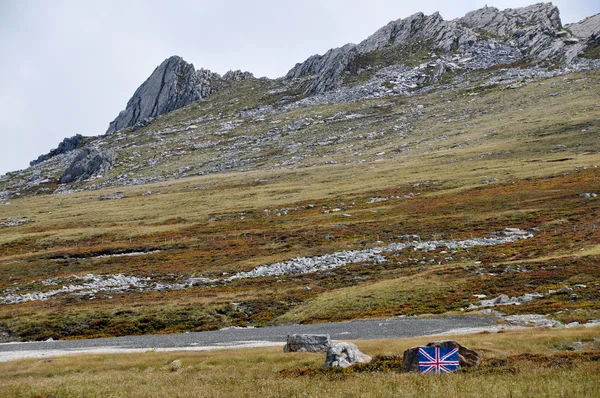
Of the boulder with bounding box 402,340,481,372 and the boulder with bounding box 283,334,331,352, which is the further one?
the boulder with bounding box 283,334,331,352

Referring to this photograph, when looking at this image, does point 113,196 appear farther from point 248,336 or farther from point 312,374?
point 312,374

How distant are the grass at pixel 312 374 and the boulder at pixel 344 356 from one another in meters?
0.96

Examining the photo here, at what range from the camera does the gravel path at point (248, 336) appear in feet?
120

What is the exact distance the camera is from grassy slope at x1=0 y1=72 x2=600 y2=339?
4966 cm

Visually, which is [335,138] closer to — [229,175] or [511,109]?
[229,175]

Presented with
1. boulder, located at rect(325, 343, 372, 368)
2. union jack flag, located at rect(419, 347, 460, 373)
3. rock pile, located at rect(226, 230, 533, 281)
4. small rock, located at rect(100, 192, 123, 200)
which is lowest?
rock pile, located at rect(226, 230, 533, 281)

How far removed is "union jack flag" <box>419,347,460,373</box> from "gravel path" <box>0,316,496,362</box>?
16448mm

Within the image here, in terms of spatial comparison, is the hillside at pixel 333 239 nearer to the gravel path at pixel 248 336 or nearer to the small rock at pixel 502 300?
the small rock at pixel 502 300

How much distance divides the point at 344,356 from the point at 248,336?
19363mm

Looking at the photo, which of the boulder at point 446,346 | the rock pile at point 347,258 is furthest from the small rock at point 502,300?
the boulder at point 446,346

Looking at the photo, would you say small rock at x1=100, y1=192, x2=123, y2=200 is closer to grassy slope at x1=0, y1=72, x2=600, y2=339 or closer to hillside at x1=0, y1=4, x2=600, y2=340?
hillside at x1=0, y1=4, x2=600, y2=340

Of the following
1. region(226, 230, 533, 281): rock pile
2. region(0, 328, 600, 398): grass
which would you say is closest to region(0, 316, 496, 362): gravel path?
region(0, 328, 600, 398): grass

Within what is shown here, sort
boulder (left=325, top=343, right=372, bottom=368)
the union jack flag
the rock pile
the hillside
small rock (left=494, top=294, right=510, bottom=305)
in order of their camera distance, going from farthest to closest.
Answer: the rock pile, the hillside, small rock (left=494, top=294, right=510, bottom=305), boulder (left=325, top=343, right=372, bottom=368), the union jack flag

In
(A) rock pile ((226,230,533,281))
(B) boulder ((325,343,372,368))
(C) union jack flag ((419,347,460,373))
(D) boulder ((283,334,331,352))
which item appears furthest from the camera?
(A) rock pile ((226,230,533,281))
